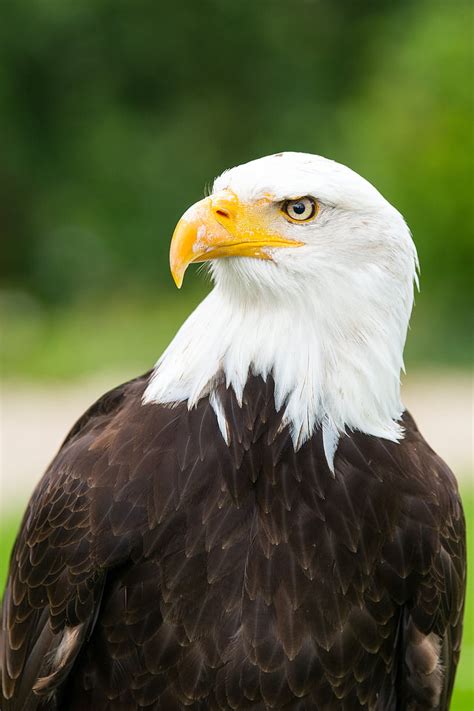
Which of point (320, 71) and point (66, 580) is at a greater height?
point (320, 71)

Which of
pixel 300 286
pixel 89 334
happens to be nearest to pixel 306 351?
pixel 300 286

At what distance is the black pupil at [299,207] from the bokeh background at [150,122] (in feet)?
32.1

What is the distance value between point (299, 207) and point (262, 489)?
0.86m

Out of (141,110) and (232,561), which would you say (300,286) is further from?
(141,110)

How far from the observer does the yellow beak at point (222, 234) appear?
356cm

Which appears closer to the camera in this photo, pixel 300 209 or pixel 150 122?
pixel 300 209

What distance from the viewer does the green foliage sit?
17.4 m

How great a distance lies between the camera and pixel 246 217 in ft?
11.9

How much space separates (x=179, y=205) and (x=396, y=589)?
1401 cm

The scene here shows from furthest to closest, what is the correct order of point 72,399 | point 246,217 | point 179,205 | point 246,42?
point 246,42, point 179,205, point 72,399, point 246,217

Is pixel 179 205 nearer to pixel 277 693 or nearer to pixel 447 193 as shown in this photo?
pixel 447 193

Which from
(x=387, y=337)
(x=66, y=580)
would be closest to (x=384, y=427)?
(x=387, y=337)

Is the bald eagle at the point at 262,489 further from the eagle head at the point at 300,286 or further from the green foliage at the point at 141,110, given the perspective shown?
the green foliage at the point at 141,110

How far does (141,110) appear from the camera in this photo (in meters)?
18.0
